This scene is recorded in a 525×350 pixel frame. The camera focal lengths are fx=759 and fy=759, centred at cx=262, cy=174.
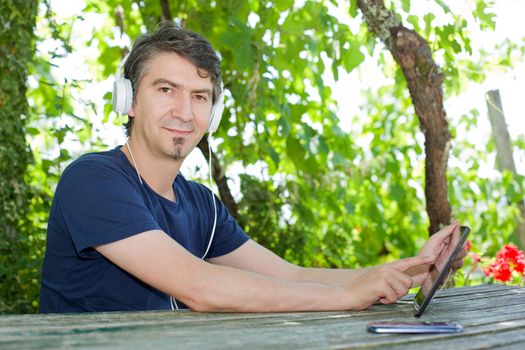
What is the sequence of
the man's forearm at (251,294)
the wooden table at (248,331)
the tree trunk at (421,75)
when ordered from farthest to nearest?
the tree trunk at (421,75) → the man's forearm at (251,294) → the wooden table at (248,331)

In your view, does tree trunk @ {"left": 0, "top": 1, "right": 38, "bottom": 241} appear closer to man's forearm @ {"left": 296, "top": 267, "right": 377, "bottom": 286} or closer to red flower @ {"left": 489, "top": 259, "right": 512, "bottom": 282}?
man's forearm @ {"left": 296, "top": 267, "right": 377, "bottom": 286}

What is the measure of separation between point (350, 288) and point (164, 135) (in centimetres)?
74

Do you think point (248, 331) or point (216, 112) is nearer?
point (248, 331)

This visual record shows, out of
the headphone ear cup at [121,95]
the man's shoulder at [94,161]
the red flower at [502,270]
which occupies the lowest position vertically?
the red flower at [502,270]

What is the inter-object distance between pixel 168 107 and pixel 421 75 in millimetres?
1496

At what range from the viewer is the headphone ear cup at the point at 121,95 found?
2184 millimetres

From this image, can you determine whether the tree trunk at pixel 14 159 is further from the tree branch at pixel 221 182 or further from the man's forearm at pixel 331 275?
the man's forearm at pixel 331 275

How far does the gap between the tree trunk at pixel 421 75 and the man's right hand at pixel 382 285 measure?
4.87ft

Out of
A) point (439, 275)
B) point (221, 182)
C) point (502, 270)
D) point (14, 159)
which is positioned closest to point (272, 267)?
point (439, 275)

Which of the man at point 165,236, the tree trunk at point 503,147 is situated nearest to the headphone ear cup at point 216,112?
the man at point 165,236

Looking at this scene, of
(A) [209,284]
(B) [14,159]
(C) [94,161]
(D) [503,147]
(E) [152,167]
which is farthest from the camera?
(D) [503,147]

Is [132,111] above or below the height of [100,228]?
above

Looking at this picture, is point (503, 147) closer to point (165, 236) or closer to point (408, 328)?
point (165, 236)

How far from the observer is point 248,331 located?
1.31m
